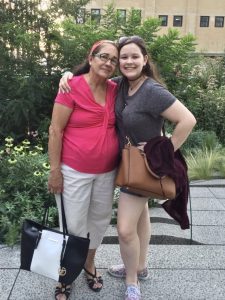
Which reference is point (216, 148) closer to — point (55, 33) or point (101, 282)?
point (55, 33)

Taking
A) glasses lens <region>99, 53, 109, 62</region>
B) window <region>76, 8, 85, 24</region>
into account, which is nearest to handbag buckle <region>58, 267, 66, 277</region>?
glasses lens <region>99, 53, 109, 62</region>

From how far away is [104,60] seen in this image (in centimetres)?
260

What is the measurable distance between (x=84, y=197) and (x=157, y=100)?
2.78 ft

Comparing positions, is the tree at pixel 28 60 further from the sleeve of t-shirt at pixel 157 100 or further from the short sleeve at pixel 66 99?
the sleeve of t-shirt at pixel 157 100

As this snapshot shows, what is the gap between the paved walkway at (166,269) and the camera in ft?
9.98

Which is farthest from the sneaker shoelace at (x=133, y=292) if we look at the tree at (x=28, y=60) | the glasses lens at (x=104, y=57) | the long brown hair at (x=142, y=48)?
the tree at (x=28, y=60)

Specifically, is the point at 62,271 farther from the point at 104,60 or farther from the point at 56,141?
the point at 104,60

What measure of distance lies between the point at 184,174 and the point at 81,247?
87 centimetres

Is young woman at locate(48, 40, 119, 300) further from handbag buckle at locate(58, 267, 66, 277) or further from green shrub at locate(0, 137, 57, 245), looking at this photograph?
green shrub at locate(0, 137, 57, 245)

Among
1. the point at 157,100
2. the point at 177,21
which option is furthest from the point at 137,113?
the point at 177,21

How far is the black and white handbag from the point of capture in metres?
2.67

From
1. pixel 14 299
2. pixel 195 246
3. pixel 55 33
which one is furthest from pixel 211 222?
pixel 55 33

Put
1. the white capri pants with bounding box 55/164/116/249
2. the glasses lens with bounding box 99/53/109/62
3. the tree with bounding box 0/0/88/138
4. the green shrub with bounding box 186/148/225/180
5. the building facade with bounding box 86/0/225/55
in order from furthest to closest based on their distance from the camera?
the building facade with bounding box 86/0/225/55, the green shrub with bounding box 186/148/225/180, the tree with bounding box 0/0/88/138, the white capri pants with bounding box 55/164/116/249, the glasses lens with bounding box 99/53/109/62

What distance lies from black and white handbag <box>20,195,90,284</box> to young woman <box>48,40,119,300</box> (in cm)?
15
